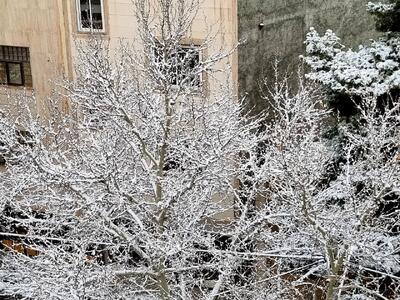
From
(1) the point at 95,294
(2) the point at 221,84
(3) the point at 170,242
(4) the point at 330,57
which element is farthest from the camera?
(2) the point at 221,84

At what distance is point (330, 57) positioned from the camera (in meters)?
13.9

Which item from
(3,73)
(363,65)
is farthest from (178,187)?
(3,73)

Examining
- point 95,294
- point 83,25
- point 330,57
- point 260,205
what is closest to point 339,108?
point 330,57

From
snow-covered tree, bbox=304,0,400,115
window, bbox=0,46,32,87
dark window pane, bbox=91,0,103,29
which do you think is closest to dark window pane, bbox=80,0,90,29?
dark window pane, bbox=91,0,103,29

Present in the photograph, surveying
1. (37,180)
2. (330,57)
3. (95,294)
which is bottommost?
(95,294)

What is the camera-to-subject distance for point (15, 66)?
20.0 m

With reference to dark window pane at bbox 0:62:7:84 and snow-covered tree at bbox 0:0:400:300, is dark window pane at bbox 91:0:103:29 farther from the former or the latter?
dark window pane at bbox 0:62:7:84

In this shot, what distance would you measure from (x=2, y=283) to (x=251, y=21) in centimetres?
1020

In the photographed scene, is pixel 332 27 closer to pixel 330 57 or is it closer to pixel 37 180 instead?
pixel 330 57

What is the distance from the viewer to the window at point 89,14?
18.3m

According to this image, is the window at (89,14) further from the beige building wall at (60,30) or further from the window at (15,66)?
the window at (15,66)

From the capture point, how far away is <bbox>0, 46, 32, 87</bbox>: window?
19781 mm

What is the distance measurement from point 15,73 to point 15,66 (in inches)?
9.1

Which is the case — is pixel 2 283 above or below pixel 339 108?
below
